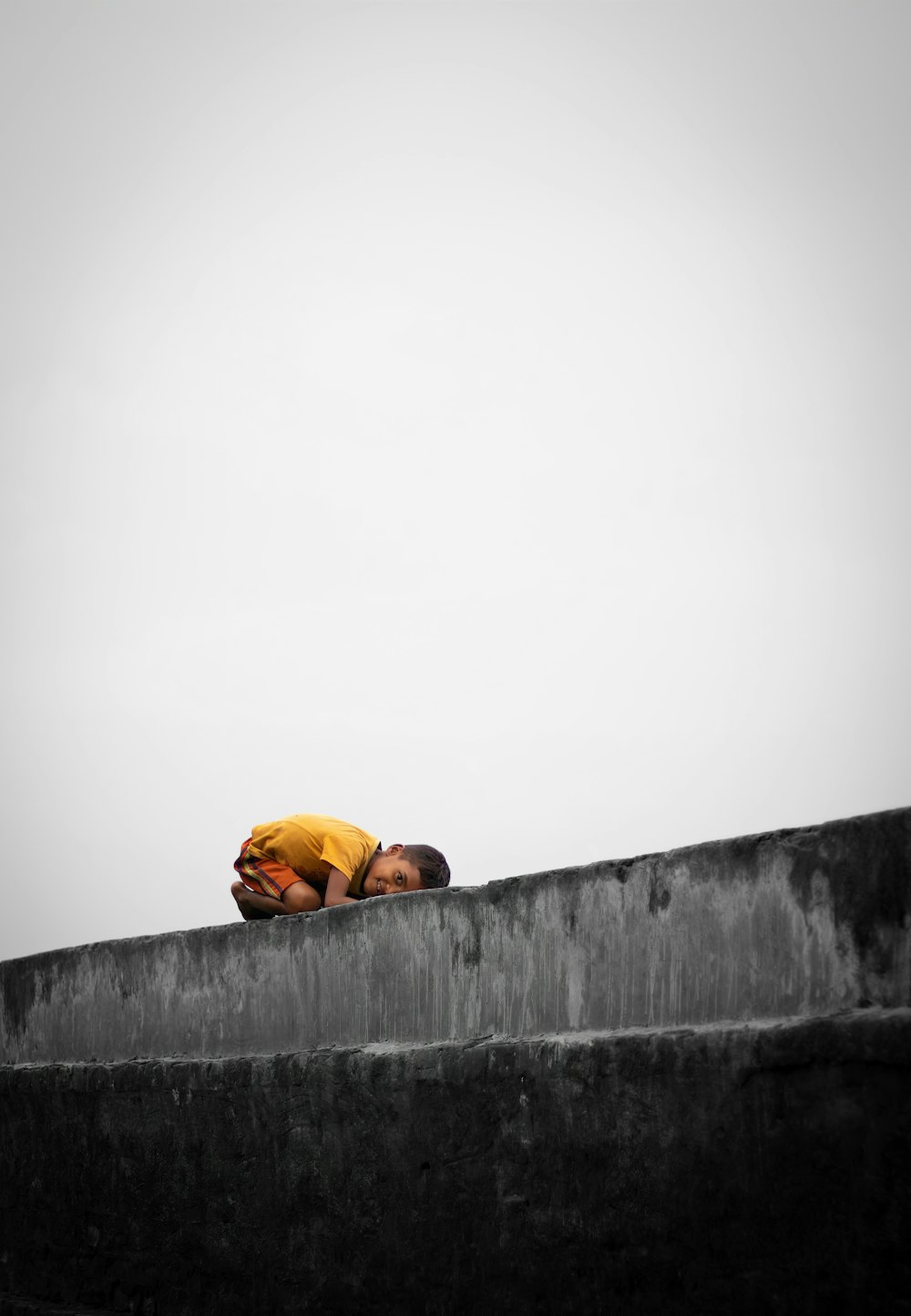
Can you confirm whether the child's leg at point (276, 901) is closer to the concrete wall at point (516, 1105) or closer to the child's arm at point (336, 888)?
the child's arm at point (336, 888)

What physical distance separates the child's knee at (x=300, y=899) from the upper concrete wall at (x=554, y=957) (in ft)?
1.06

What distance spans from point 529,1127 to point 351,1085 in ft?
2.36

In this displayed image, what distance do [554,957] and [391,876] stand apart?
1437 mm

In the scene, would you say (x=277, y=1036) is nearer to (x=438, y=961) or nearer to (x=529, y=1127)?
(x=438, y=961)

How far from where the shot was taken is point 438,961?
11.9 ft

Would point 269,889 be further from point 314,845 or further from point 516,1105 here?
point 516,1105

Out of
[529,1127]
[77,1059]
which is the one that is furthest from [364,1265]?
[77,1059]

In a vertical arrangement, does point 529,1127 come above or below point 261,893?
below

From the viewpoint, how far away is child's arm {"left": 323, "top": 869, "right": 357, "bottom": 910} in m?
4.49

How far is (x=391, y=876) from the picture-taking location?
4637 mm

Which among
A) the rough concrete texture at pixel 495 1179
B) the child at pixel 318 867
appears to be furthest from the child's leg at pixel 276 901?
the rough concrete texture at pixel 495 1179

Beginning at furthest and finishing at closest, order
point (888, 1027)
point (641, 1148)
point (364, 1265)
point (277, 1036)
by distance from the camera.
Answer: point (277, 1036), point (364, 1265), point (641, 1148), point (888, 1027)

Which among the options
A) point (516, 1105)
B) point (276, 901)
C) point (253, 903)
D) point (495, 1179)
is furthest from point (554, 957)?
point (253, 903)

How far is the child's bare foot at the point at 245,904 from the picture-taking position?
4.80 metres
